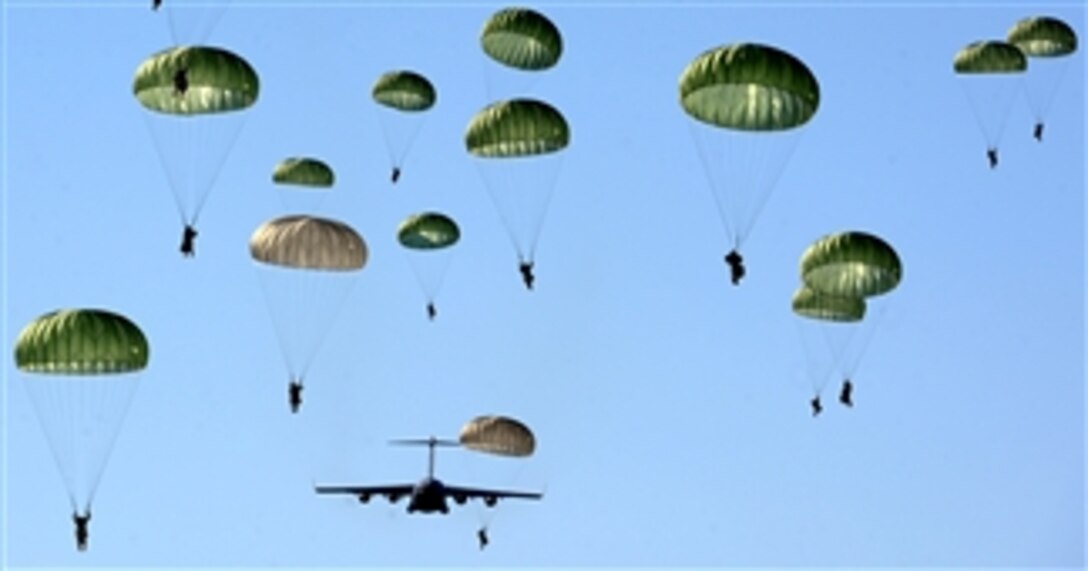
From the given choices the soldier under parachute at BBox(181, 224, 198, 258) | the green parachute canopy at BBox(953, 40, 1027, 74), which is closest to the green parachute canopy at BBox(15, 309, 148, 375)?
the soldier under parachute at BBox(181, 224, 198, 258)

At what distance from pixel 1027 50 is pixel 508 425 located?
853 inches

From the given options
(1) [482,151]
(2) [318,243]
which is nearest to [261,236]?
(2) [318,243]

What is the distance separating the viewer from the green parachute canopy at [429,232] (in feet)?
303

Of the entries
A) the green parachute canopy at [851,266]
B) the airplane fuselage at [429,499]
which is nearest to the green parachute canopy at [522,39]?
the green parachute canopy at [851,266]

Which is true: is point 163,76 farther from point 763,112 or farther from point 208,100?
point 763,112

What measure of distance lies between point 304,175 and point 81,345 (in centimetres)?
2223

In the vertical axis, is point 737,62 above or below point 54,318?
above

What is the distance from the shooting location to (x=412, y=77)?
302ft

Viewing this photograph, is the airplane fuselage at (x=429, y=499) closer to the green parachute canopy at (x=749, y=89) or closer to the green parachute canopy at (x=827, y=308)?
the green parachute canopy at (x=827, y=308)

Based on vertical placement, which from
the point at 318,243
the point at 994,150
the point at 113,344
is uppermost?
the point at 994,150

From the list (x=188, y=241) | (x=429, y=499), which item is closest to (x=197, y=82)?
(x=188, y=241)

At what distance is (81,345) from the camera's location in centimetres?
7062

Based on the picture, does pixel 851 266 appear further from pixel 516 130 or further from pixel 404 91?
pixel 404 91

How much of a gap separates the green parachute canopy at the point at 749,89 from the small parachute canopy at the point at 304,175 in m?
22.9
